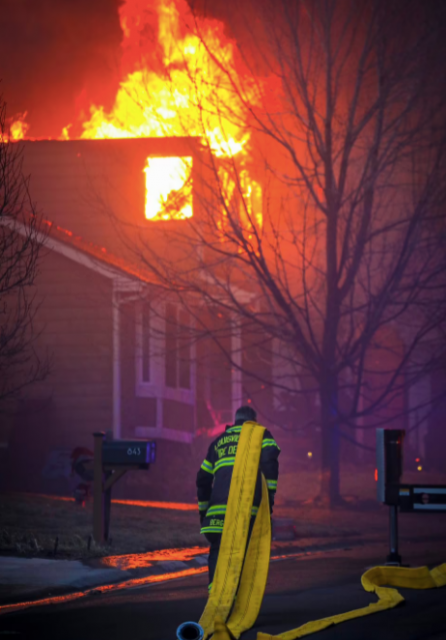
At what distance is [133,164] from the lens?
31.5 metres

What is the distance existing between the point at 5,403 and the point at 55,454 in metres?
1.75

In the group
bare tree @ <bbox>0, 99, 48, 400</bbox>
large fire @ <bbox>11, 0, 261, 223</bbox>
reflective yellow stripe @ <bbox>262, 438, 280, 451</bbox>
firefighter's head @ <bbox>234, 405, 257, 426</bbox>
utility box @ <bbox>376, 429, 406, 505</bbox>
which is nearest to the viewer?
reflective yellow stripe @ <bbox>262, 438, 280, 451</bbox>

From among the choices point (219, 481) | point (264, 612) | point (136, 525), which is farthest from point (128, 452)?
point (219, 481)

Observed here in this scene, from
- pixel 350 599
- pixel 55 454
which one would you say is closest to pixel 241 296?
pixel 55 454

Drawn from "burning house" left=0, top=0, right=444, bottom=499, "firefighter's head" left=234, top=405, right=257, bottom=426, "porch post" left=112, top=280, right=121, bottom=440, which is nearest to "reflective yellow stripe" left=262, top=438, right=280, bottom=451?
"firefighter's head" left=234, top=405, right=257, bottom=426

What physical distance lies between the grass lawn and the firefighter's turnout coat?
4.04 metres

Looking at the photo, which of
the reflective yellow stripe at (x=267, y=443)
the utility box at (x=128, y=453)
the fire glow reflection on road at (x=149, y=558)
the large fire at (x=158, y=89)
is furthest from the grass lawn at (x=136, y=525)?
the large fire at (x=158, y=89)

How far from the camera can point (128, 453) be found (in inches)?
440

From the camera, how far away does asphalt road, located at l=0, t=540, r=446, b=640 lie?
6.61m

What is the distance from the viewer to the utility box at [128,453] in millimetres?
11078

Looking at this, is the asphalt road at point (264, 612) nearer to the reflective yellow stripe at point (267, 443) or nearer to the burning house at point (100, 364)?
the reflective yellow stripe at point (267, 443)

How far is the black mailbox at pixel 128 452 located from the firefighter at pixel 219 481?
3.97m

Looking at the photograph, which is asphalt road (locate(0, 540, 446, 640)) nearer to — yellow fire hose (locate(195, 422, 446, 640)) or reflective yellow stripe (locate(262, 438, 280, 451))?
yellow fire hose (locate(195, 422, 446, 640))

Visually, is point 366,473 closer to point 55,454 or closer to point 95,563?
point 55,454
